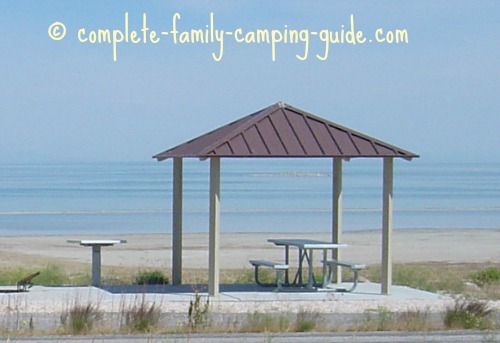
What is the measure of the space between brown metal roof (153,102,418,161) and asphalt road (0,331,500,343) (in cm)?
421

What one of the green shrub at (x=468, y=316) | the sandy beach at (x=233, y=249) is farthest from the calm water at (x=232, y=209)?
the green shrub at (x=468, y=316)

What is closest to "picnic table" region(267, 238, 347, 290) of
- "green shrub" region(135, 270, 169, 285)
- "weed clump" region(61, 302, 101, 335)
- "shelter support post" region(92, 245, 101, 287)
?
"green shrub" region(135, 270, 169, 285)

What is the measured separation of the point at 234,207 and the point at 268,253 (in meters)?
27.0

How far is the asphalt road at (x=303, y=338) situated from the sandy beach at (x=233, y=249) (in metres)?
12.8

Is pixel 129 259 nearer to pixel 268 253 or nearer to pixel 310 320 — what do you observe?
pixel 268 253

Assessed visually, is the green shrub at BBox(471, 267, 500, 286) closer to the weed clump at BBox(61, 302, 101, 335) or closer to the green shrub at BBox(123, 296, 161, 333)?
the green shrub at BBox(123, 296, 161, 333)

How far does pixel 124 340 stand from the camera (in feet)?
39.5

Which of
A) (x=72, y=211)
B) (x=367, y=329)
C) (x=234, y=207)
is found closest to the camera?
(x=367, y=329)

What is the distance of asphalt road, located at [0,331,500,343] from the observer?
1201cm

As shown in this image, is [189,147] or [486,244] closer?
[189,147]

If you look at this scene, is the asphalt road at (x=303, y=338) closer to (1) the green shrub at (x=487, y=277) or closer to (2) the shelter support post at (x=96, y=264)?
(2) the shelter support post at (x=96, y=264)

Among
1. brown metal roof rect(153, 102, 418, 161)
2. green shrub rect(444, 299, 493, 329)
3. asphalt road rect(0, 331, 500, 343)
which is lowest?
asphalt road rect(0, 331, 500, 343)

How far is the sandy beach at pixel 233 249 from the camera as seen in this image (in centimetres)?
2755

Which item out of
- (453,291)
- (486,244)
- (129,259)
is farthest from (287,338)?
(486,244)
